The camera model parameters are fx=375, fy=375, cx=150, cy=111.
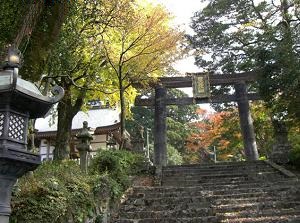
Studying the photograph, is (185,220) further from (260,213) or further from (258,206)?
(258,206)

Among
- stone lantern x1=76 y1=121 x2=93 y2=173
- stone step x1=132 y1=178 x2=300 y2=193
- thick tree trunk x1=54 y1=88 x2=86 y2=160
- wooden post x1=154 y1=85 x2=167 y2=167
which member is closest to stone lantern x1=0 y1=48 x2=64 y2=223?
stone lantern x1=76 y1=121 x2=93 y2=173

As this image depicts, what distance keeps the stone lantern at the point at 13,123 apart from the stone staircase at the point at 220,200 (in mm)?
5202

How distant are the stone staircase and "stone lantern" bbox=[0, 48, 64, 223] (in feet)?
17.1

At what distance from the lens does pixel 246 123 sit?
2030cm

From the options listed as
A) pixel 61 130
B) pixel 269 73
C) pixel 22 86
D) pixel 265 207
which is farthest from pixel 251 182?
pixel 22 86

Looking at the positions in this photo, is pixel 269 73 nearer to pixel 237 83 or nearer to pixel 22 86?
pixel 237 83

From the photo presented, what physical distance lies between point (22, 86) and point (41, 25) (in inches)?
194

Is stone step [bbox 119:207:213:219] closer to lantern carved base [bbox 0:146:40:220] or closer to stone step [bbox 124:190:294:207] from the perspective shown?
stone step [bbox 124:190:294:207]

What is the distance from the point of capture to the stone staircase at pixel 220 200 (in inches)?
354

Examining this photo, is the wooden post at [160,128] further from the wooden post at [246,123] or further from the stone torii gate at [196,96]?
the wooden post at [246,123]

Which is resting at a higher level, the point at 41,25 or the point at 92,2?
the point at 92,2

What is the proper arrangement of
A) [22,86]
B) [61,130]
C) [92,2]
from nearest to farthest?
[22,86] < [92,2] < [61,130]

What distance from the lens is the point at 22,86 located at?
439cm

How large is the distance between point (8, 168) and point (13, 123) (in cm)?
57
